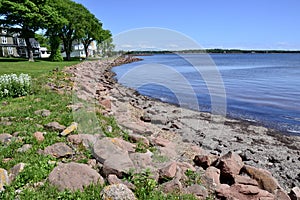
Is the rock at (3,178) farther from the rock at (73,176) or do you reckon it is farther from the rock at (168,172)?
the rock at (168,172)

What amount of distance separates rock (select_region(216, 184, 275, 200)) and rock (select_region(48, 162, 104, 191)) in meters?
2.01

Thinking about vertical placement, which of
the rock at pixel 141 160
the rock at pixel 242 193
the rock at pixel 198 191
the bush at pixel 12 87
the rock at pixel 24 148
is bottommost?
the rock at pixel 242 193

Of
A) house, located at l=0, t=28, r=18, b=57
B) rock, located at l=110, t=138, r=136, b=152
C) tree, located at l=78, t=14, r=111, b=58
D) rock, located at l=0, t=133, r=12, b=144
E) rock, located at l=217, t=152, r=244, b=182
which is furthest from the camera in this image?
house, located at l=0, t=28, r=18, b=57

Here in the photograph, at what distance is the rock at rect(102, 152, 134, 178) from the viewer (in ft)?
15.1

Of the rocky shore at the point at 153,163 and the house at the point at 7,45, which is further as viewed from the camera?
the house at the point at 7,45

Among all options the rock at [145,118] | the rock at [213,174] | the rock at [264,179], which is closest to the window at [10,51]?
the rock at [145,118]

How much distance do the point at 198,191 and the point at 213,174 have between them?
93 centimetres

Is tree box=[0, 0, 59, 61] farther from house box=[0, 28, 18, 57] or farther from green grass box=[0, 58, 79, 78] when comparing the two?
house box=[0, 28, 18, 57]

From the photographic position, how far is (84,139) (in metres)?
5.93

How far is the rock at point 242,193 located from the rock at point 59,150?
115 inches

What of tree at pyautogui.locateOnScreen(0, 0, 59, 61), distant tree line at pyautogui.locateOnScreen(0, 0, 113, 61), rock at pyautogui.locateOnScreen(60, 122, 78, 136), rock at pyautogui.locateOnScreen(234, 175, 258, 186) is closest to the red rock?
rock at pyautogui.locateOnScreen(234, 175, 258, 186)

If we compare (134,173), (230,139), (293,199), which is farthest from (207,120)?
(134,173)

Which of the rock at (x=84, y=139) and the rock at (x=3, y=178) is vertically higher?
the rock at (x=84, y=139)

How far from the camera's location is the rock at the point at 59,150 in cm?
527
